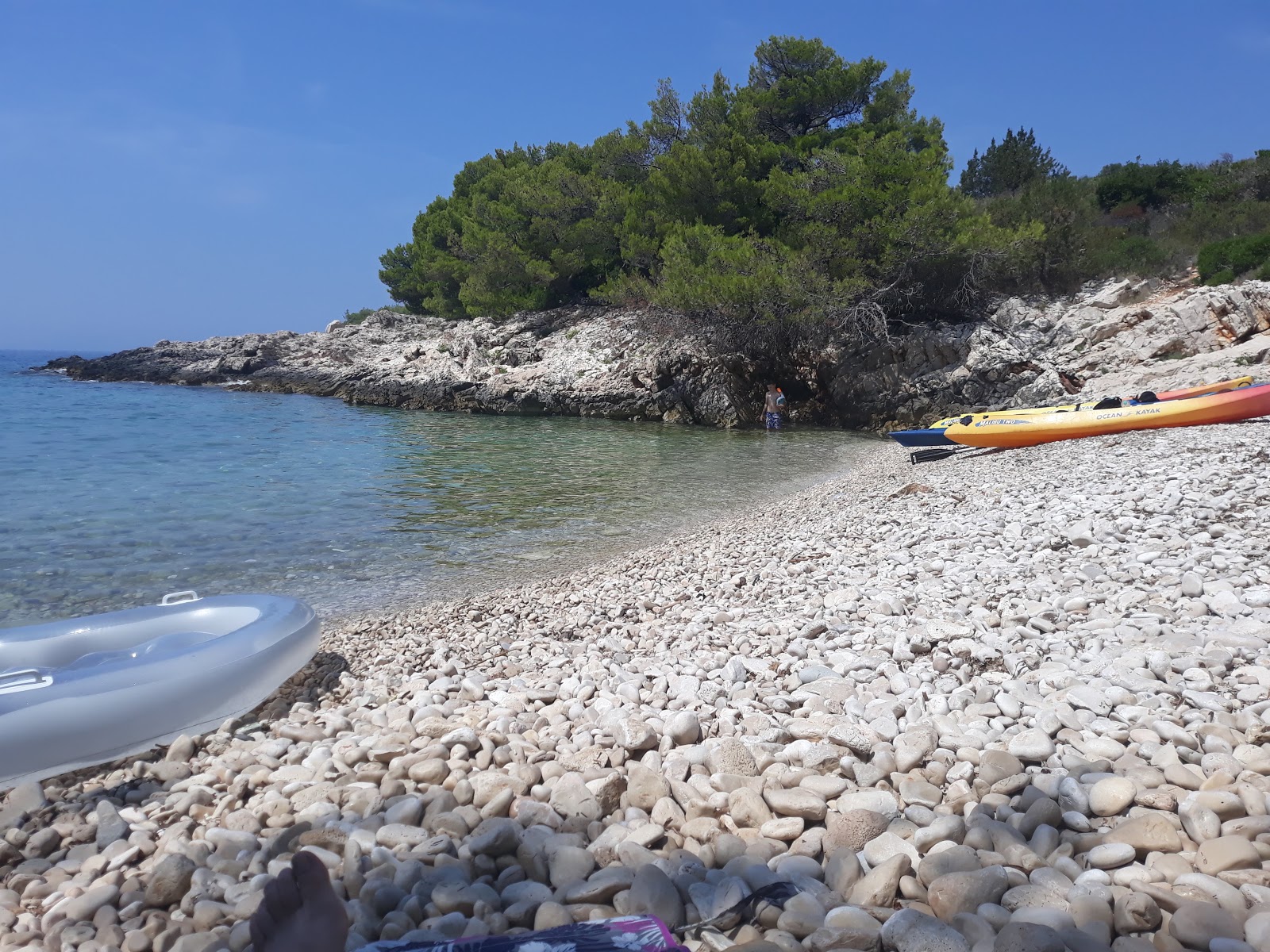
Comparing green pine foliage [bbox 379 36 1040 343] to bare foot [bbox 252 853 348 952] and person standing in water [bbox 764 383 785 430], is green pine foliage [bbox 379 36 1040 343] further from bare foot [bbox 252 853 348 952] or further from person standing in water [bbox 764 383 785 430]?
bare foot [bbox 252 853 348 952]

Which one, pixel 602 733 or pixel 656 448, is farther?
pixel 656 448

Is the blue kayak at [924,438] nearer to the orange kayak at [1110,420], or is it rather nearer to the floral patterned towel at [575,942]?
the orange kayak at [1110,420]

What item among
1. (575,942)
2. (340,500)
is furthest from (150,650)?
(340,500)

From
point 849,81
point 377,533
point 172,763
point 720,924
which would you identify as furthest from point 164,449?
point 849,81

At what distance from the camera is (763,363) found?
997 inches

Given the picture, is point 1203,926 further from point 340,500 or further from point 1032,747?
point 340,500

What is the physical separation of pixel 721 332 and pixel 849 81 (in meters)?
10.5

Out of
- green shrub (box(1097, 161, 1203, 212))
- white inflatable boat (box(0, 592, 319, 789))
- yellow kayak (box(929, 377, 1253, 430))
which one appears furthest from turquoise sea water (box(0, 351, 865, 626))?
green shrub (box(1097, 161, 1203, 212))

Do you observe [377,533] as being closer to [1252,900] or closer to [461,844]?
[461,844]

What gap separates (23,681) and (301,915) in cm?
259

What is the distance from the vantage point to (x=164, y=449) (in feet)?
52.7

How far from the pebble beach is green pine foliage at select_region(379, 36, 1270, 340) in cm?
1814

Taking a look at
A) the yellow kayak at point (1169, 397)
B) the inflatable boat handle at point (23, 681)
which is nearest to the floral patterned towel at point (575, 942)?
the inflatable boat handle at point (23, 681)

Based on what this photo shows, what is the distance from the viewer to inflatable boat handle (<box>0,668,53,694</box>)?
334cm
